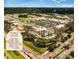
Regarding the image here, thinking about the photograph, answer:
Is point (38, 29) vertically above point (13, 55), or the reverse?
point (38, 29)

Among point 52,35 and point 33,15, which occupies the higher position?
point 33,15

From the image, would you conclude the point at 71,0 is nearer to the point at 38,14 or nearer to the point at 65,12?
the point at 65,12

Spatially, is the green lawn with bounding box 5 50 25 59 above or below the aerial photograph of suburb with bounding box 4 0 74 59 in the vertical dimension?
below

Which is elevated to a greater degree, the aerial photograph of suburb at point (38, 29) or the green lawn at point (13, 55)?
the aerial photograph of suburb at point (38, 29)

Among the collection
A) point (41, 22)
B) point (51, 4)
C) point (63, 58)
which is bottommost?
point (63, 58)

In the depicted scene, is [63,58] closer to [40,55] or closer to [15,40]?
[40,55]
